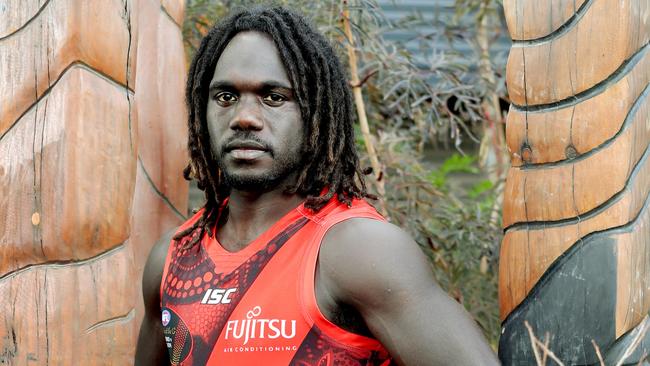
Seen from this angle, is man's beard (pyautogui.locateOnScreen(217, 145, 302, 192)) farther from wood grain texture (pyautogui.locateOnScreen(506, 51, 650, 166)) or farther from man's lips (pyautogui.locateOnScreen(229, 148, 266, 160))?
wood grain texture (pyautogui.locateOnScreen(506, 51, 650, 166))

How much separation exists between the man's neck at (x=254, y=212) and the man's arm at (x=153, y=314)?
25 centimetres

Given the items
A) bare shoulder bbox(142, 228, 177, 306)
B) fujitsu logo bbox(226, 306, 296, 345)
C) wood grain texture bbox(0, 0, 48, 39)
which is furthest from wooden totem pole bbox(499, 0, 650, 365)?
wood grain texture bbox(0, 0, 48, 39)

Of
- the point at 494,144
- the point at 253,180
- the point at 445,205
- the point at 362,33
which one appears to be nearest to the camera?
the point at 253,180

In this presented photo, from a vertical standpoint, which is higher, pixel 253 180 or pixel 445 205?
pixel 253 180

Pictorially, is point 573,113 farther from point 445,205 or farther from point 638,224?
point 445,205

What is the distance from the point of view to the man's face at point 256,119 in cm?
252

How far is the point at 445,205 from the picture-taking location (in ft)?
14.3

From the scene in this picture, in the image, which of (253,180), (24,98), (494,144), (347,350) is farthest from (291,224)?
(494,144)

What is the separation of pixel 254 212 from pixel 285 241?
156mm

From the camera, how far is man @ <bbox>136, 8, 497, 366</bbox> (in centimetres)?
235

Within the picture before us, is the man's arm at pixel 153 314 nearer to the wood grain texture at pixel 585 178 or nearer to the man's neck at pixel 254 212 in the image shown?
the man's neck at pixel 254 212

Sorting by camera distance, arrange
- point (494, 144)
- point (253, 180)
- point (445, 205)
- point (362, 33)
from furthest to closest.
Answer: point (494, 144) → point (445, 205) → point (362, 33) → point (253, 180)

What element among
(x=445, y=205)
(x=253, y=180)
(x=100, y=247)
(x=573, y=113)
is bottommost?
(x=445, y=205)

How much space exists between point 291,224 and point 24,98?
0.71 m
